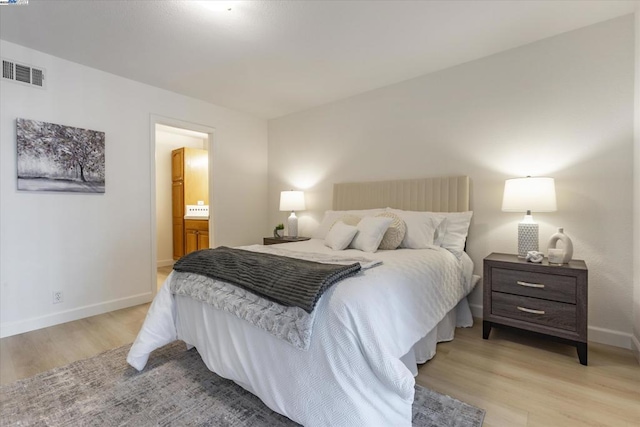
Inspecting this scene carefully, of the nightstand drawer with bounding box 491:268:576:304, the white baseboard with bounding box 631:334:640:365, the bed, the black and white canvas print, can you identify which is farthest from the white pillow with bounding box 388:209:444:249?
the black and white canvas print

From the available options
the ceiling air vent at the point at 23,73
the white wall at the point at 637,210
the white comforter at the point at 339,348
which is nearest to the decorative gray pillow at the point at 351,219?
the white comforter at the point at 339,348

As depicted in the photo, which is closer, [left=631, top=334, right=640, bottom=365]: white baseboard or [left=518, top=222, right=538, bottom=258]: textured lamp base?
[left=631, top=334, right=640, bottom=365]: white baseboard

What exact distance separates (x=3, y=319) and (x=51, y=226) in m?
0.83

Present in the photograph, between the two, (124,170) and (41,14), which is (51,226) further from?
(41,14)

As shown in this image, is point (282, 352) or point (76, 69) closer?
point (282, 352)

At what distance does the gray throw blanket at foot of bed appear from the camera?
1.29 metres

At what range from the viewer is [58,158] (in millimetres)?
2729

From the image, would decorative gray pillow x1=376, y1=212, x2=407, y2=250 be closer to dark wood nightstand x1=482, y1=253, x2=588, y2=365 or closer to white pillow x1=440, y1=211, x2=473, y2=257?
white pillow x1=440, y1=211, x2=473, y2=257

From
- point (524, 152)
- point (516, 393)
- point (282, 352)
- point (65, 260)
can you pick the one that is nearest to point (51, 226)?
point (65, 260)

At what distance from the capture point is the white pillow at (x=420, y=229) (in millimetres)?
2551

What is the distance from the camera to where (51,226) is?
2.72m

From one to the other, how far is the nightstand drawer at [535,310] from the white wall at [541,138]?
20.7 inches

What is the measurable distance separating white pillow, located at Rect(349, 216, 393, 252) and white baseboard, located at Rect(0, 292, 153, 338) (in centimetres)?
255

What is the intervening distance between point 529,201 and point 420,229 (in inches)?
32.6
